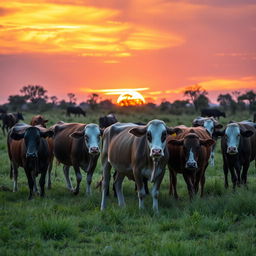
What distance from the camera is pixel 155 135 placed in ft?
30.6

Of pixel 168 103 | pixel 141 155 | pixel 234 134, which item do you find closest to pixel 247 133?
pixel 234 134

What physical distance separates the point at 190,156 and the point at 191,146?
0.76 ft

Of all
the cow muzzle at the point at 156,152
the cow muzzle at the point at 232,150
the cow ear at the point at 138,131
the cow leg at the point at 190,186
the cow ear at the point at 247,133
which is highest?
the cow ear at the point at 138,131

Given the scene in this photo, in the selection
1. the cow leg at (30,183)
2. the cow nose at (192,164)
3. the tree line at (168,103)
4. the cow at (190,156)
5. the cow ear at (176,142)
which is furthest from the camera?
the tree line at (168,103)

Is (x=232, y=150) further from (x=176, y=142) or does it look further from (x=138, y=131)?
(x=138, y=131)

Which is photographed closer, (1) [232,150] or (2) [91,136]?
(1) [232,150]

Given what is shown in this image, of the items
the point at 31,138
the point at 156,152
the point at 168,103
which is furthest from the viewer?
the point at 168,103

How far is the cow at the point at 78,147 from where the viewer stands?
1202 centimetres

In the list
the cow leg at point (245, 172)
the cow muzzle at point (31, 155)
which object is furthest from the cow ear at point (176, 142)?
the cow muzzle at point (31, 155)

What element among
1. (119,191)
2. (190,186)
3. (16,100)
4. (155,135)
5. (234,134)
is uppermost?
(16,100)

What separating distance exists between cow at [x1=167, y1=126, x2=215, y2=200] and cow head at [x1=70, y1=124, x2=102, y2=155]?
1874 millimetres

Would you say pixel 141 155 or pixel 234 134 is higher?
pixel 234 134

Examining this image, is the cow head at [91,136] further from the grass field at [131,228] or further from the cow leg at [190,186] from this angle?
the cow leg at [190,186]

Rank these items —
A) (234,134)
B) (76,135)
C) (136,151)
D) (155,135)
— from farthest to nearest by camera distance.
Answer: (76,135), (234,134), (136,151), (155,135)
